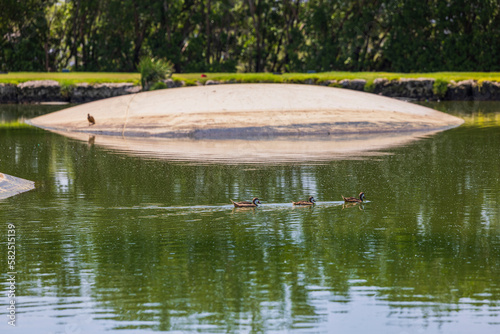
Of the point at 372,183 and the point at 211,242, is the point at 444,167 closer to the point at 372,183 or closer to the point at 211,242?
the point at 372,183

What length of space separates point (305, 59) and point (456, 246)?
161 ft

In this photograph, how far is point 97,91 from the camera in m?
43.4

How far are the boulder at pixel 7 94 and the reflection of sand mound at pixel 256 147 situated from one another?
18744mm

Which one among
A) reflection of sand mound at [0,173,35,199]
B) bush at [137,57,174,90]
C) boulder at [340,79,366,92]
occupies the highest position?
bush at [137,57,174,90]

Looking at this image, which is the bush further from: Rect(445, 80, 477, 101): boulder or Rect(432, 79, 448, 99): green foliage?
Rect(445, 80, 477, 101): boulder

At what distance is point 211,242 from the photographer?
10.5m

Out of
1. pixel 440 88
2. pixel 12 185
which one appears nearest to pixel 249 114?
pixel 12 185

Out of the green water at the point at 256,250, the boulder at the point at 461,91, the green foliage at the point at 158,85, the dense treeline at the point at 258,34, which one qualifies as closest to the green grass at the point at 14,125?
the green foliage at the point at 158,85

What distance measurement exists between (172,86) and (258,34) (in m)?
17.6

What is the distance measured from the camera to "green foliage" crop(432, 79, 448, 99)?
139 feet

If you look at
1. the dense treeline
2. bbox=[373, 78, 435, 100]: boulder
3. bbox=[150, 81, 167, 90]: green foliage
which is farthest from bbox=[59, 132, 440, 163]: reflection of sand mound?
the dense treeline

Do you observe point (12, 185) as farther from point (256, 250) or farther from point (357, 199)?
point (256, 250)

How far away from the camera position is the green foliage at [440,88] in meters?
42.3

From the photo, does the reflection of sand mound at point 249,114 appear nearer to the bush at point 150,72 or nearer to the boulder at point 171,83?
the bush at point 150,72
